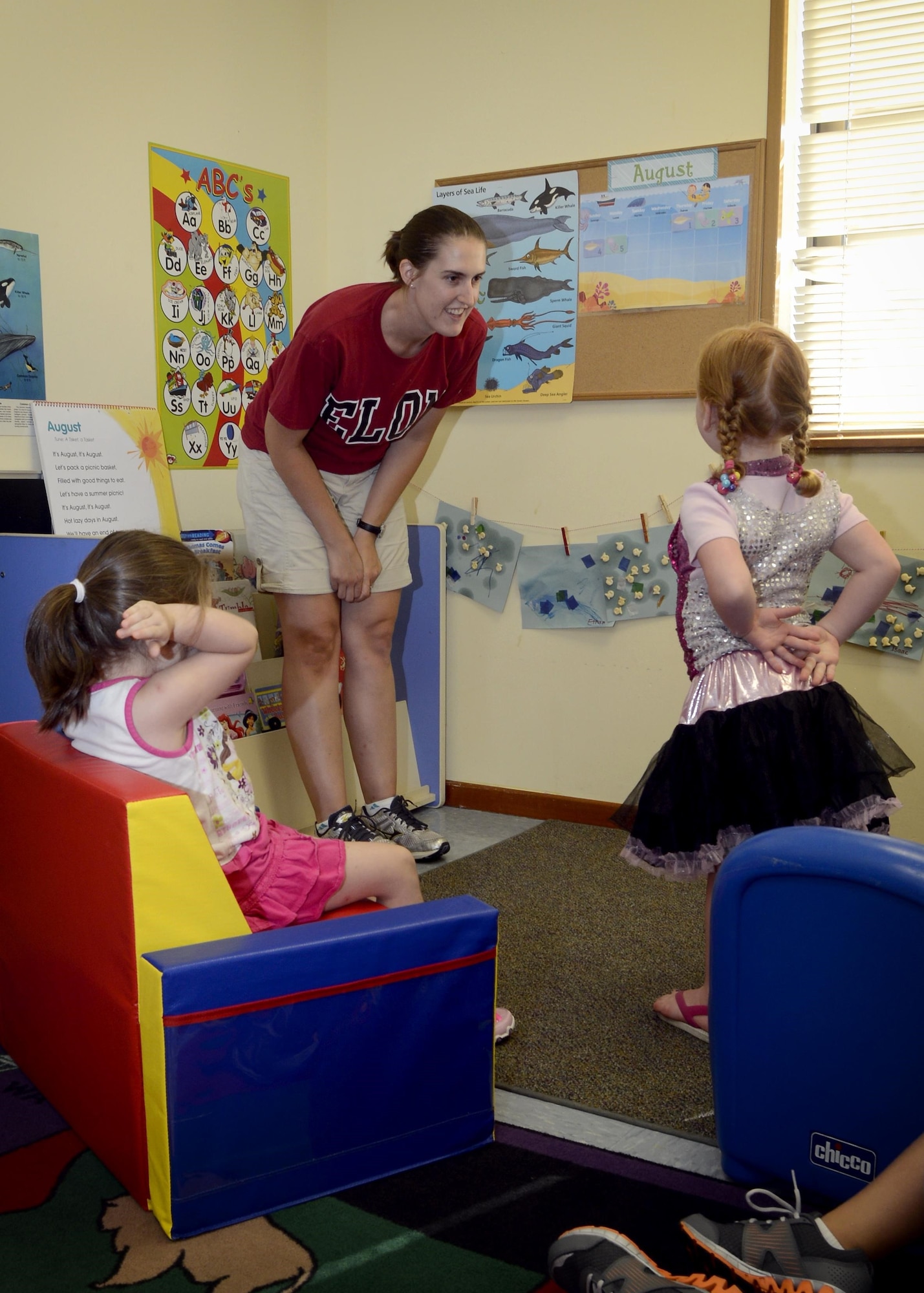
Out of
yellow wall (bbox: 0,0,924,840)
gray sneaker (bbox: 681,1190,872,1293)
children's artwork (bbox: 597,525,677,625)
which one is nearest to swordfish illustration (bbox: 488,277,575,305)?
yellow wall (bbox: 0,0,924,840)

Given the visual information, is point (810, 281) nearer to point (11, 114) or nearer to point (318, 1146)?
point (11, 114)

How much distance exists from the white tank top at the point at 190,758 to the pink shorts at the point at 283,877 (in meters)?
0.03

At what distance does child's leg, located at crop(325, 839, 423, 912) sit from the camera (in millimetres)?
1490

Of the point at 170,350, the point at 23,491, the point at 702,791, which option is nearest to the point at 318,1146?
the point at 702,791

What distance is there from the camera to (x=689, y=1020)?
1718 mm

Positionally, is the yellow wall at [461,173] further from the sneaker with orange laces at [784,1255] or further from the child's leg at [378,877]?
the sneaker with orange laces at [784,1255]

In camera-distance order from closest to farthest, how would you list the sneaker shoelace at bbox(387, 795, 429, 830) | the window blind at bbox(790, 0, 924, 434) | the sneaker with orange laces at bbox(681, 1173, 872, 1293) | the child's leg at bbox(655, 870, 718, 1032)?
the sneaker with orange laces at bbox(681, 1173, 872, 1293) → the child's leg at bbox(655, 870, 718, 1032) → the window blind at bbox(790, 0, 924, 434) → the sneaker shoelace at bbox(387, 795, 429, 830)

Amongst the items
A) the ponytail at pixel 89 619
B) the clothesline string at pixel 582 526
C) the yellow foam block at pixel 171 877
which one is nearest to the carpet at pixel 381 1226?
the yellow foam block at pixel 171 877

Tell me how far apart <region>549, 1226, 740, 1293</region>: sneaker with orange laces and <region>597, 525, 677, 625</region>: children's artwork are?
68.0 inches

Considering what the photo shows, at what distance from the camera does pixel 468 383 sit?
2422 millimetres

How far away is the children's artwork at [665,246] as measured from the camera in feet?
8.17

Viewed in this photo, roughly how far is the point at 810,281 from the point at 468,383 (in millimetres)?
787

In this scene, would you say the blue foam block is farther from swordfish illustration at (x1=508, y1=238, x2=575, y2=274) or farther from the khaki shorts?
swordfish illustration at (x1=508, y1=238, x2=575, y2=274)

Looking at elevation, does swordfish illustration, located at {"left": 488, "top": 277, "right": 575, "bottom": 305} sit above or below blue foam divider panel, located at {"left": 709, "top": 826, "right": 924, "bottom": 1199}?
above
